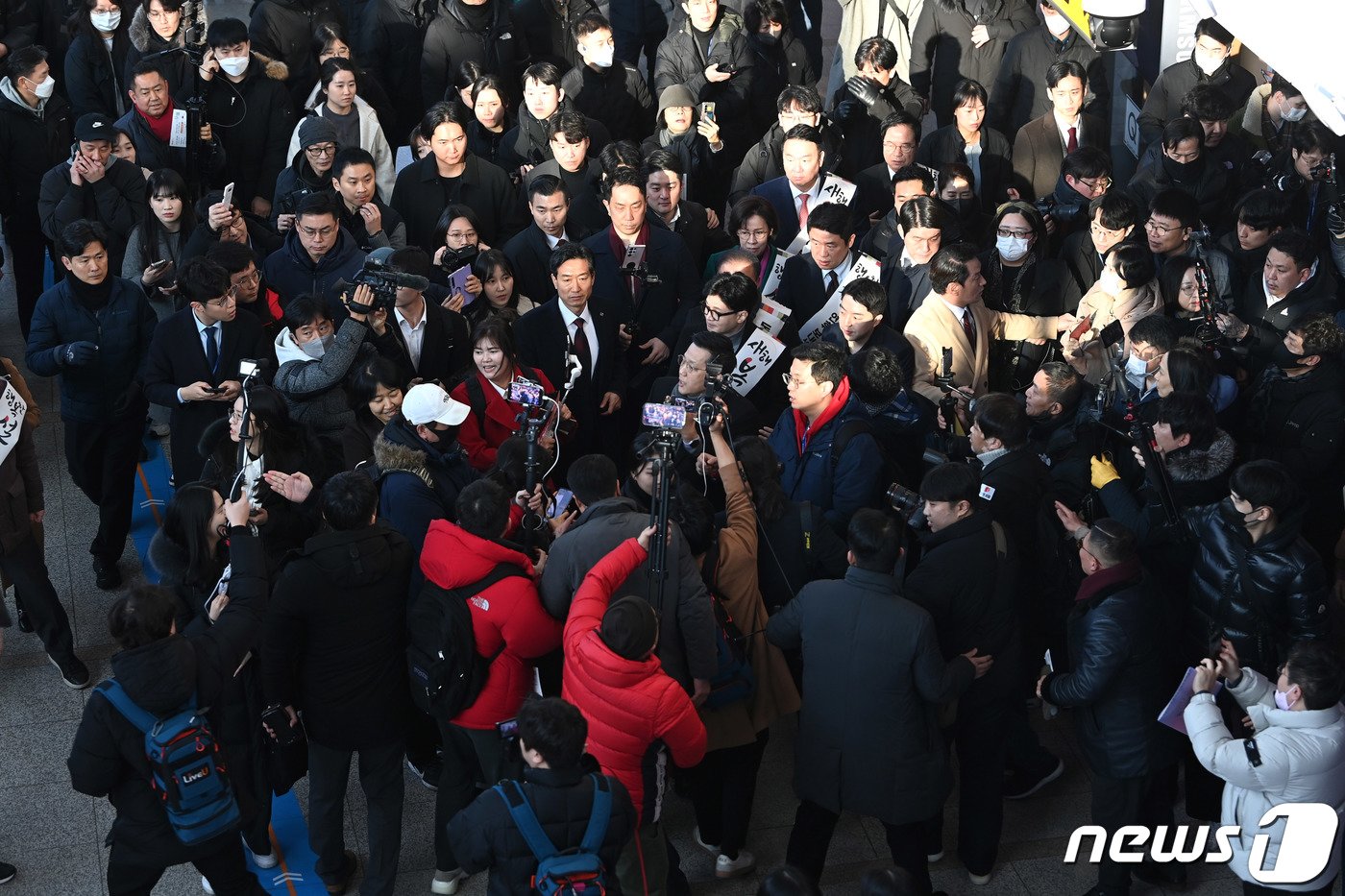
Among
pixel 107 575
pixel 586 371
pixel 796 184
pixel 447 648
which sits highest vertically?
pixel 796 184

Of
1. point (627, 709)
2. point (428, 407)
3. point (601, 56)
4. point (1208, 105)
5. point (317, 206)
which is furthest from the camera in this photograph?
point (601, 56)

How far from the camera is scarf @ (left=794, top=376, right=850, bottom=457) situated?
5996 millimetres

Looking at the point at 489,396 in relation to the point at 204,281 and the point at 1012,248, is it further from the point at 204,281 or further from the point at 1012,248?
the point at 1012,248

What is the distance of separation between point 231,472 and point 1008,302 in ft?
13.0

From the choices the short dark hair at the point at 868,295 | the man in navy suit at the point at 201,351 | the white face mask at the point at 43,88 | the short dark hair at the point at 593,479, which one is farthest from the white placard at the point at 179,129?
the short dark hair at the point at 593,479

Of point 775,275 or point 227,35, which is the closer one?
point 775,275

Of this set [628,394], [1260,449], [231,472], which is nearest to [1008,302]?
[1260,449]

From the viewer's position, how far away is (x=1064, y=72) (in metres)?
8.80

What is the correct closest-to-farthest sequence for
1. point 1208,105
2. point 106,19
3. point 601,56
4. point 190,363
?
1. point 190,363
2. point 1208,105
3. point 106,19
4. point 601,56

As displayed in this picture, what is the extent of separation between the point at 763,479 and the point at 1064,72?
459cm

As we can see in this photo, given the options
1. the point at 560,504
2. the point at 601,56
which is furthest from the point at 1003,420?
the point at 601,56

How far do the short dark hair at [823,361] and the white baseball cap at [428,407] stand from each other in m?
1.40

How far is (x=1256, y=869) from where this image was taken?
480cm

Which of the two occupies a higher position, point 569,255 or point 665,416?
point 665,416
